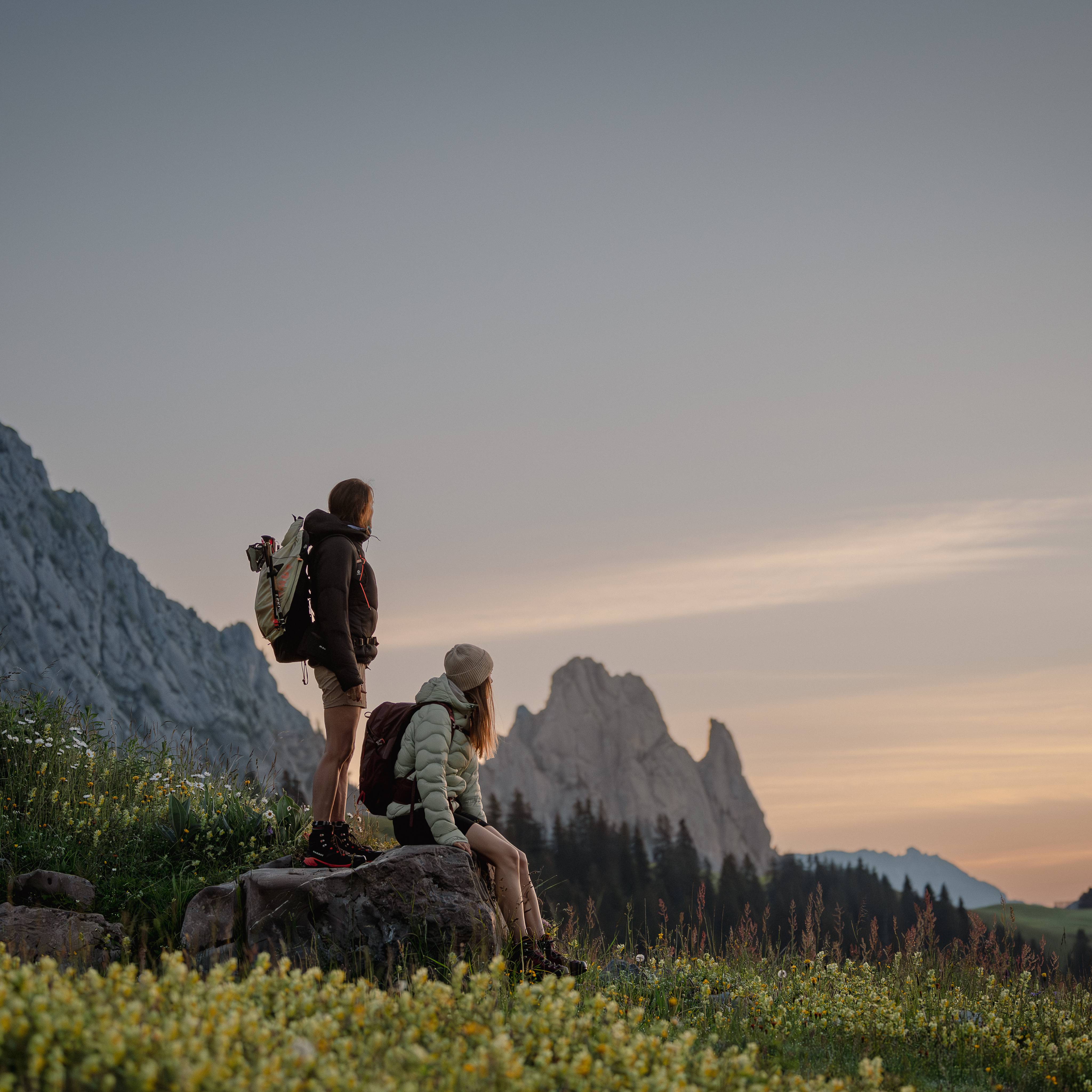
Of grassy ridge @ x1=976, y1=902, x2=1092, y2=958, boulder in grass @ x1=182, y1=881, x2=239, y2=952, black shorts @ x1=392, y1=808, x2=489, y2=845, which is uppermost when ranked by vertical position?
black shorts @ x1=392, y1=808, x2=489, y2=845

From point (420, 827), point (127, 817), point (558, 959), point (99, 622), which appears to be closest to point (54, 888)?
point (127, 817)

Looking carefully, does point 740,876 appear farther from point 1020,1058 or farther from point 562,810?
point 562,810

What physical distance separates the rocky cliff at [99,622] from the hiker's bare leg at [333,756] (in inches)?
2950

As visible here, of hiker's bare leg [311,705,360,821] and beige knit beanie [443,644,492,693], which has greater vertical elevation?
beige knit beanie [443,644,492,693]

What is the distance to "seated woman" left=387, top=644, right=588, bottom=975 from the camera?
21.5 ft

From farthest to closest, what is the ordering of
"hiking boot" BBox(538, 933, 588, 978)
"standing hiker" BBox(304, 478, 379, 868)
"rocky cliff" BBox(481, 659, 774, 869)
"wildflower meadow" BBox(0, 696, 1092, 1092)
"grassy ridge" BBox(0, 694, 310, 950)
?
"rocky cliff" BBox(481, 659, 774, 869) < "grassy ridge" BBox(0, 694, 310, 950) < "standing hiker" BBox(304, 478, 379, 868) < "hiking boot" BBox(538, 933, 588, 978) < "wildflower meadow" BBox(0, 696, 1092, 1092)

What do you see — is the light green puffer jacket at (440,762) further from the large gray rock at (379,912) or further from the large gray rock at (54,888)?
the large gray rock at (54,888)

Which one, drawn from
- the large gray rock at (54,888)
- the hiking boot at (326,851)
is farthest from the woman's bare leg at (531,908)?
the large gray rock at (54,888)

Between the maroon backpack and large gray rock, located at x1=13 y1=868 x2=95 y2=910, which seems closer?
the maroon backpack

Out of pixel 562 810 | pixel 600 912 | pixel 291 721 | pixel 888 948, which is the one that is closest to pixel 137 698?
pixel 291 721

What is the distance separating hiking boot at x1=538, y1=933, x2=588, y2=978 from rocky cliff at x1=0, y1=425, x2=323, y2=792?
76182mm

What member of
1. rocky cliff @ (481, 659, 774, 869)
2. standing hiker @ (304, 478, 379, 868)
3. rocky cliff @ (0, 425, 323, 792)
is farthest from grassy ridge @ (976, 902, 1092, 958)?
rocky cliff @ (0, 425, 323, 792)

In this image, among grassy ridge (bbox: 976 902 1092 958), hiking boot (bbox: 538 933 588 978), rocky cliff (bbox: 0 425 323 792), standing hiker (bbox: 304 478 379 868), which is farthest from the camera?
rocky cliff (bbox: 0 425 323 792)

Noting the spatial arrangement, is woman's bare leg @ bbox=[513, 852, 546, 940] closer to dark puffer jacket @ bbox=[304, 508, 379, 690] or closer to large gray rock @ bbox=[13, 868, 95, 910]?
dark puffer jacket @ bbox=[304, 508, 379, 690]
